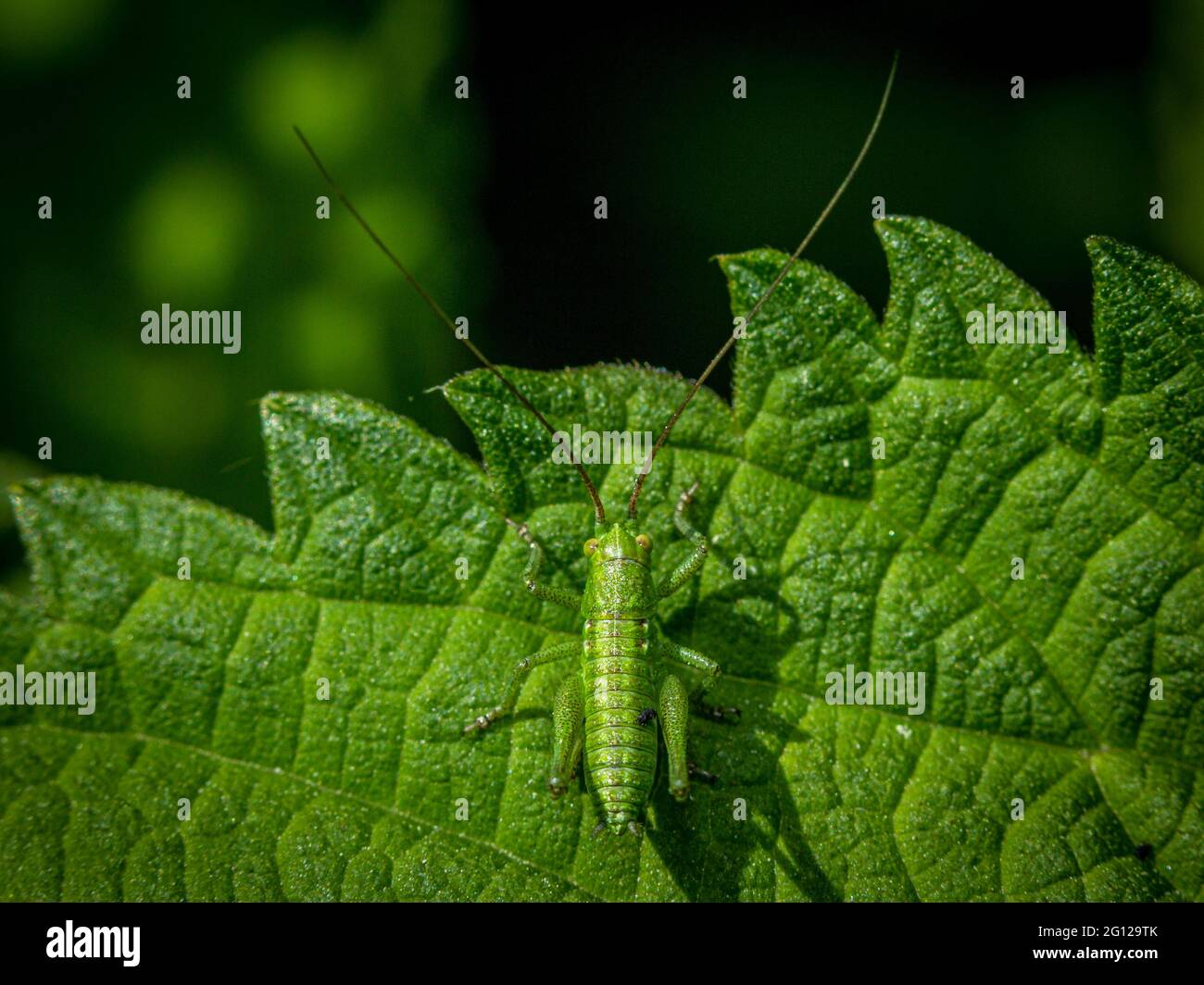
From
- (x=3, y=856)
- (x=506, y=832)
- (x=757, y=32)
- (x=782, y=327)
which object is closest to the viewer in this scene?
(x=3, y=856)

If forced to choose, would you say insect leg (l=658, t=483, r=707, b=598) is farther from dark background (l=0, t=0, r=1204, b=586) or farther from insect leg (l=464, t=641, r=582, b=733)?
dark background (l=0, t=0, r=1204, b=586)

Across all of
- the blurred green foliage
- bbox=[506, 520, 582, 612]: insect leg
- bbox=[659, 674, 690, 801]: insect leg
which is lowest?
bbox=[659, 674, 690, 801]: insect leg

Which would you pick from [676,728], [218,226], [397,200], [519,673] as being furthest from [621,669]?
[218,226]

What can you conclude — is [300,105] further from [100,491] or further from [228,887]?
[228,887]

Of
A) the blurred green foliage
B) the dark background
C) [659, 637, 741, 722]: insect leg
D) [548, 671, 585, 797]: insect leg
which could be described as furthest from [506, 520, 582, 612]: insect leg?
the blurred green foliage

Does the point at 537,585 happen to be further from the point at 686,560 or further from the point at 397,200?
the point at 397,200

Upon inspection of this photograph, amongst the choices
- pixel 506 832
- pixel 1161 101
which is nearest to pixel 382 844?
pixel 506 832
